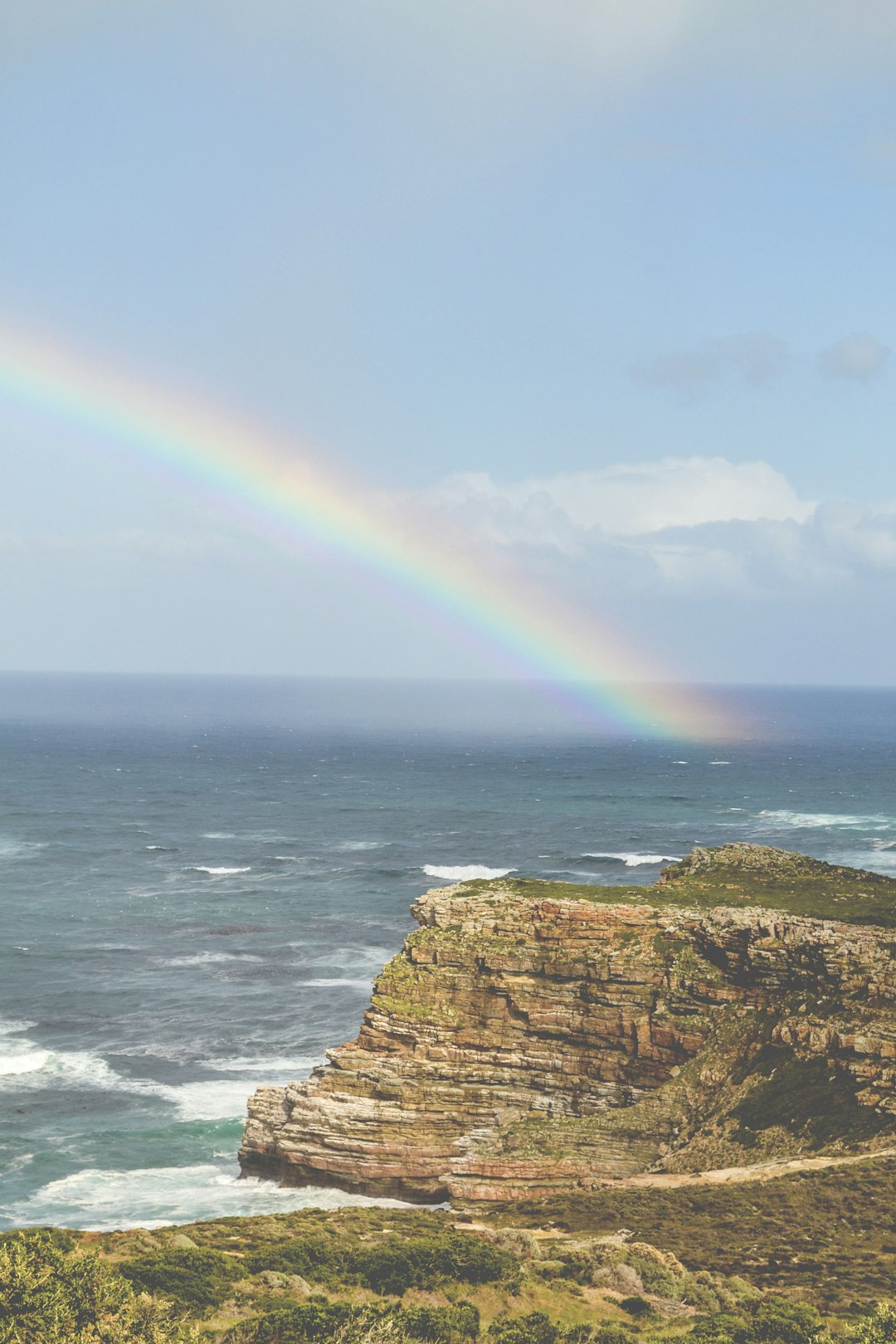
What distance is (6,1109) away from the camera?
179 ft

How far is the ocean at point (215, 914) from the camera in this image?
5056cm

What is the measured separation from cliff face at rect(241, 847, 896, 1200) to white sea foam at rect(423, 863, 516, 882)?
55989 mm

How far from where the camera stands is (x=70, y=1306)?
2416cm

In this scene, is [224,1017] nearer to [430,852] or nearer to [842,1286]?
[842,1286]

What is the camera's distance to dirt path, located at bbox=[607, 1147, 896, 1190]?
125 feet

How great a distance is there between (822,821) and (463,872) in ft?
206

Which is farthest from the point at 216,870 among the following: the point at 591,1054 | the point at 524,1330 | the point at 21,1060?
the point at 524,1330

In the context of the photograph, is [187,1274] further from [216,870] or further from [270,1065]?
[216,870]

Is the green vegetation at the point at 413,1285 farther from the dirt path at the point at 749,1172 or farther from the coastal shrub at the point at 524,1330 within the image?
the dirt path at the point at 749,1172

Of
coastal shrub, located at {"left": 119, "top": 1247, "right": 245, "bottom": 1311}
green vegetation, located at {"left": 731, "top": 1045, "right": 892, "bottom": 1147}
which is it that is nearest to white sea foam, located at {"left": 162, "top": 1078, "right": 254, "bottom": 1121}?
coastal shrub, located at {"left": 119, "top": 1247, "right": 245, "bottom": 1311}

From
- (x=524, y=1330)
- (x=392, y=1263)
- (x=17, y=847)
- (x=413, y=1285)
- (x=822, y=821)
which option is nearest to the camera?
(x=524, y=1330)

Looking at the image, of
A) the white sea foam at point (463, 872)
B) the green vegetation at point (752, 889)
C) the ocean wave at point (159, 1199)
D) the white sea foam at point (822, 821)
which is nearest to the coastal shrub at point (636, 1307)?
the ocean wave at point (159, 1199)

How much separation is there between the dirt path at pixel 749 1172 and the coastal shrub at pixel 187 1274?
15.9 m

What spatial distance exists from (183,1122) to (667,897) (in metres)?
26.6
